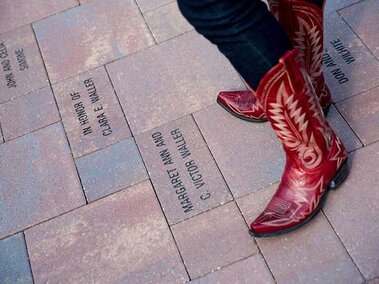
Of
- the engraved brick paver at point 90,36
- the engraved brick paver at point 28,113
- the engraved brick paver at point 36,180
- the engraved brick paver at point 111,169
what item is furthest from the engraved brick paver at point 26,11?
the engraved brick paver at point 111,169

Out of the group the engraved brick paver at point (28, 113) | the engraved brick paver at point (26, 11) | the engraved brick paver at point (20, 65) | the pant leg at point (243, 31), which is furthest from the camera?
the engraved brick paver at point (26, 11)

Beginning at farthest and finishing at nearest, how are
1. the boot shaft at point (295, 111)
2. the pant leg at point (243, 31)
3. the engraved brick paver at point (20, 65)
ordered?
1. the engraved brick paver at point (20, 65)
2. the boot shaft at point (295, 111)
3. the pant leg at point (243, 31)

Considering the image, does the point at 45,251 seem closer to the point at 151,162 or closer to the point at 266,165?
the point at 151,162

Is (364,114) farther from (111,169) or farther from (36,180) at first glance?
(36,180)

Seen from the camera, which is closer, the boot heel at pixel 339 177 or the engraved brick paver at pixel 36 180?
the boot heel at pixel 339 177

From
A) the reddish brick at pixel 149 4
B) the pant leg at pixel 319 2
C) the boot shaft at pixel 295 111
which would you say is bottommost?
the reddish brick at pixel 149 4

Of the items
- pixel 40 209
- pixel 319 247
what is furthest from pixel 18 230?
pixel 319 247

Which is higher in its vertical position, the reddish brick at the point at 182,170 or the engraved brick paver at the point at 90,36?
the engraved brick paver at the point at 90,36

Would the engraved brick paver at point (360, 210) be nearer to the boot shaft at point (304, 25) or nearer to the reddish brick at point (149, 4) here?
the boot shaft at point (304, 25)

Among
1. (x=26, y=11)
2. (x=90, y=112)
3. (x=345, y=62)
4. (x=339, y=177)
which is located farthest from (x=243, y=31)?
(x=26, y=11)

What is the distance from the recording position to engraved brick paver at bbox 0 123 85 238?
6.57ft

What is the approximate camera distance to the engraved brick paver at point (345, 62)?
2.07m

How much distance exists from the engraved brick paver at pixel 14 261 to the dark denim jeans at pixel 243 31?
2.98 feet

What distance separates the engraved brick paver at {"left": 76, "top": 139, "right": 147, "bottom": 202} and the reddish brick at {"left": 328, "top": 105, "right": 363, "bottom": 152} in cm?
64
